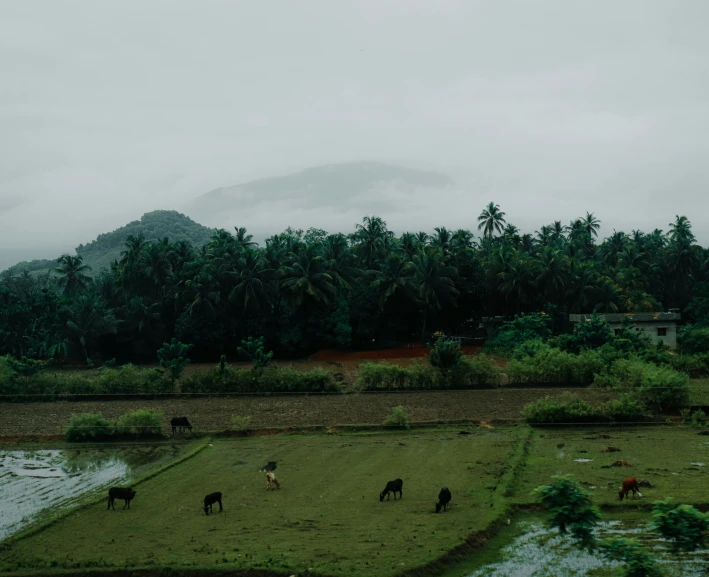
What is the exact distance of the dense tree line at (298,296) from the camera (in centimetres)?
5841

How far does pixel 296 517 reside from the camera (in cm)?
1856

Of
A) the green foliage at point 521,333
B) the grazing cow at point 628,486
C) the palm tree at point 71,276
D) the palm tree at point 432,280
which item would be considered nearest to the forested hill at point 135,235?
the palm tree at point 71,276

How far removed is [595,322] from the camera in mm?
47438

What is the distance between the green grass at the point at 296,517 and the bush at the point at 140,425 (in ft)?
16.8

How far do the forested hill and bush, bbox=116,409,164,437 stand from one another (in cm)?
9597

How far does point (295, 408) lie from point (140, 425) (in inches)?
326

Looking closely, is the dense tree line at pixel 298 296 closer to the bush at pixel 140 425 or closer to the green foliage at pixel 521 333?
the green foliage at pixel 521 333

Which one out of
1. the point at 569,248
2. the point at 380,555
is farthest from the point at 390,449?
the point at 569,248

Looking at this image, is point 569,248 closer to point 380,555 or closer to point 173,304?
point 173,304

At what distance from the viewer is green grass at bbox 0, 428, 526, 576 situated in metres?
15.8

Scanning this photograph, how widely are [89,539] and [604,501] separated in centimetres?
1369

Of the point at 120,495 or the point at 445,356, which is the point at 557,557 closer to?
the point at 120,495

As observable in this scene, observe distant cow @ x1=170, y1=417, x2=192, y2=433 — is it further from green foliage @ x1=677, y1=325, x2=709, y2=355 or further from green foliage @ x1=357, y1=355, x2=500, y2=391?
green foliage @ x1=677, y1=325, x2=709, y2=355

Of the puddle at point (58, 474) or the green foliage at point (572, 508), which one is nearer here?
the green foliage at point (572, 508)
